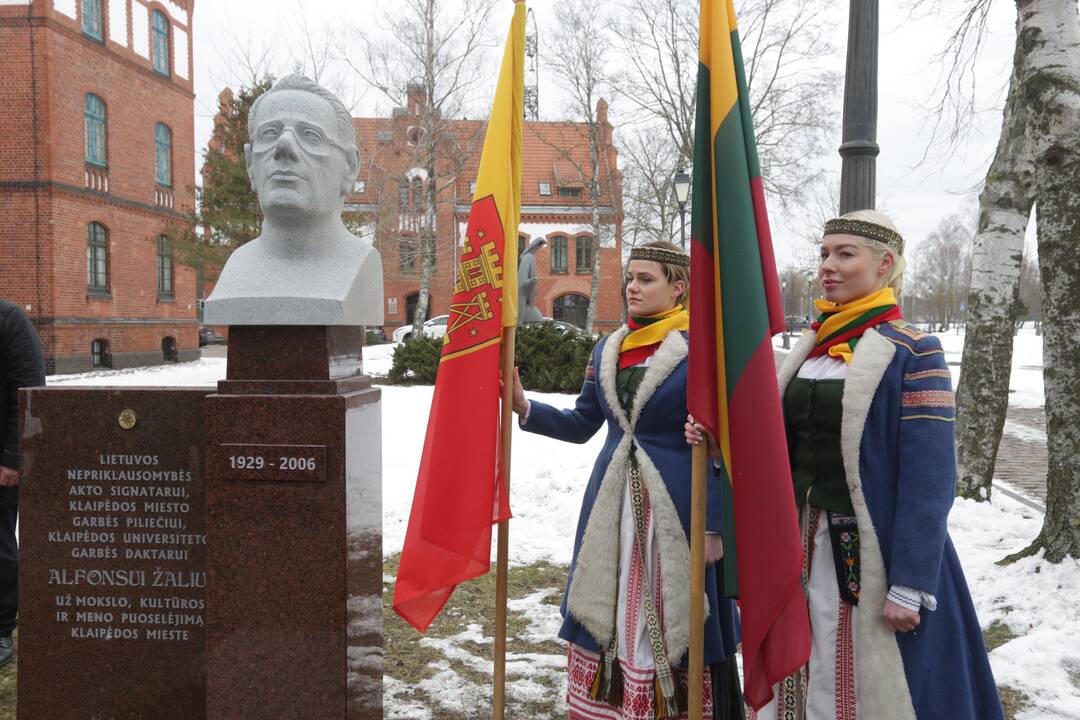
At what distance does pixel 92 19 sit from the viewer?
1978 centimetres

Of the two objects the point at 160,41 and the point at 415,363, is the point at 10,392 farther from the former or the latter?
the point at 160,41

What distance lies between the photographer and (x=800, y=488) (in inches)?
101

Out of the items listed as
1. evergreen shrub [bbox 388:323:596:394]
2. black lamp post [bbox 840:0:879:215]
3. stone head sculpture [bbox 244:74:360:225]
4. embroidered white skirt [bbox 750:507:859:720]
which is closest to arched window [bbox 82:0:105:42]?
evergreen shrub [bbox 388:323:596:394]

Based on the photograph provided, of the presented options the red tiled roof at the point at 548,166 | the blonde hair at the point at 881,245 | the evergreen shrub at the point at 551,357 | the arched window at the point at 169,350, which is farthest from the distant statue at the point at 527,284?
the red tiled roof at the point at 548,166

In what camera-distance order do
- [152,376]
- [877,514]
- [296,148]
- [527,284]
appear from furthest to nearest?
[152,376]
[527,284]
[296,148]
[877,514]

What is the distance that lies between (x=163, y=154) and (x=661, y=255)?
24.0 meters

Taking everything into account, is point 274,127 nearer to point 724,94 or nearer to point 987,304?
point 724,94

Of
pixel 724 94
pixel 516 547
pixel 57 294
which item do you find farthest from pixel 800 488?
pixel 57 294

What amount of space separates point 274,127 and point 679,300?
5.97ft

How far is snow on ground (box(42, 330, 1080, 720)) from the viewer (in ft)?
12.3

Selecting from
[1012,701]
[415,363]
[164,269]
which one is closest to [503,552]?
[1012,701]

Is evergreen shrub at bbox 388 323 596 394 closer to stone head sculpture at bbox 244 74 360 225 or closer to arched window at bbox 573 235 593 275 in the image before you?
stone head sculpture at bbox 244 74 360 225

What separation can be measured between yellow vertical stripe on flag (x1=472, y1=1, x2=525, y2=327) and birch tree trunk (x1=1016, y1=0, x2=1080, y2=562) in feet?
12.0

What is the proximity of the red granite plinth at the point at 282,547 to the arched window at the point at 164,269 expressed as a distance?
73.1ft
